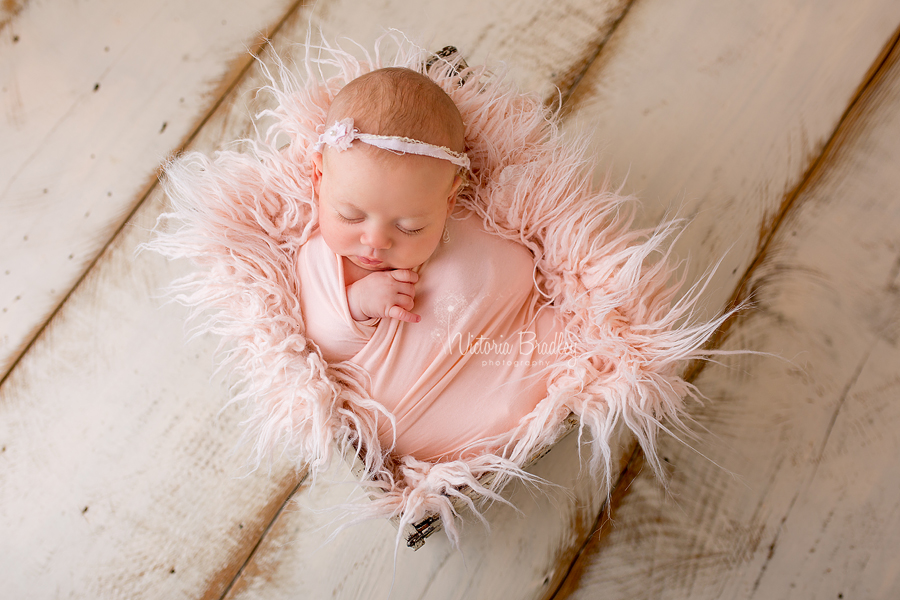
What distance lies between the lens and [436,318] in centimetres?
99

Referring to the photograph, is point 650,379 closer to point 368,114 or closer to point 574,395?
point 574,395

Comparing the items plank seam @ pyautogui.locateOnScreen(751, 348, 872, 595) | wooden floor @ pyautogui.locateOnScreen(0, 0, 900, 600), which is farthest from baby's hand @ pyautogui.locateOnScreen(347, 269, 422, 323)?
plank seam @ pyautogui.locateOnScreen(751, 348, 872, 595)

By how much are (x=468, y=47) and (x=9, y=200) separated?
1072 mm

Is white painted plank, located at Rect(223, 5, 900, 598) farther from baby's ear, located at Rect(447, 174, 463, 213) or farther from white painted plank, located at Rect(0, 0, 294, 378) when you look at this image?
white painted plank, located at Rect(0, 0, 294, 378)

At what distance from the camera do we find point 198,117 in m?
1.20

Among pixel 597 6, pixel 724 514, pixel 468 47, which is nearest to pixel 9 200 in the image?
pixel 468 47

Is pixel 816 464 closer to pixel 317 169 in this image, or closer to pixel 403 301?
pixel 403 301

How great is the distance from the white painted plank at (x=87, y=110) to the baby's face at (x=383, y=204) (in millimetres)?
539

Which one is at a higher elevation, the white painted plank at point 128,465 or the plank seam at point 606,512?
the plank seam at point 606,512

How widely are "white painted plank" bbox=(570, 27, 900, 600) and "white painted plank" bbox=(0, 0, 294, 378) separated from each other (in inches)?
49.7

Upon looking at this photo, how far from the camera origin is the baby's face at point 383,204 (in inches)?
31.6

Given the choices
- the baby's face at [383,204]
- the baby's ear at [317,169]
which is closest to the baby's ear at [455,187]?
the baby's face at [383,204]

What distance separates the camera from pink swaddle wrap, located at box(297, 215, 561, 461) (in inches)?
37.9

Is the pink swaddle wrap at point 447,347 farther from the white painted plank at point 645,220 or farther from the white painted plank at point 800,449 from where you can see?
the white painted plank at point 800,449
